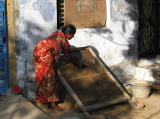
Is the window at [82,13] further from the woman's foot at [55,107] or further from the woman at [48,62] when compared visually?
the woman's foot at [55,107]

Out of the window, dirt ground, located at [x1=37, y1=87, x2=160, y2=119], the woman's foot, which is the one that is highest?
the window

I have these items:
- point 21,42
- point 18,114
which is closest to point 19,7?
point 21,42

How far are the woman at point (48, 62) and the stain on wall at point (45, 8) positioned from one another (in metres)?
0.72

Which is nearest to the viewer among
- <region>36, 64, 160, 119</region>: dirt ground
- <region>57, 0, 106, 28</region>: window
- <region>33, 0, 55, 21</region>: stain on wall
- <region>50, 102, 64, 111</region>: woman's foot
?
<region>36, 64, 160, 119</region>: dirt ground

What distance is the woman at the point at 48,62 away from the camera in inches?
180

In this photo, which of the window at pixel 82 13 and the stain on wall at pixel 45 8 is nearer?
the stain on wall at pixel 45 8

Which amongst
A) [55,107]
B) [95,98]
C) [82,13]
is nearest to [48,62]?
[55,107]

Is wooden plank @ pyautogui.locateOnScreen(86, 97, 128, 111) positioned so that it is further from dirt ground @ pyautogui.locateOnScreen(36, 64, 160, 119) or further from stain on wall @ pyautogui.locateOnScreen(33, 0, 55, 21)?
stain on wall @ pyautogui.locateOnScreen(33, 0, 55, 21)

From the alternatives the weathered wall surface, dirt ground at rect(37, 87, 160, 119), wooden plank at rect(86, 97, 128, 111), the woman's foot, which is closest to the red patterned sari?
the woman's foot

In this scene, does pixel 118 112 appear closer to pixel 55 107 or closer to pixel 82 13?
pixel 55 107

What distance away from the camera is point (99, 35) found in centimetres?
605

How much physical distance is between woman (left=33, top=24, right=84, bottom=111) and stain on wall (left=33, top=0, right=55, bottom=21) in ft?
2.36

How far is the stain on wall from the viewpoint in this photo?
5137mm

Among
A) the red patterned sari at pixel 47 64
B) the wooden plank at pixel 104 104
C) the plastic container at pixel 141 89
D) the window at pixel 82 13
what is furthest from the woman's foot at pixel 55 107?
the window at pixel 82 13
